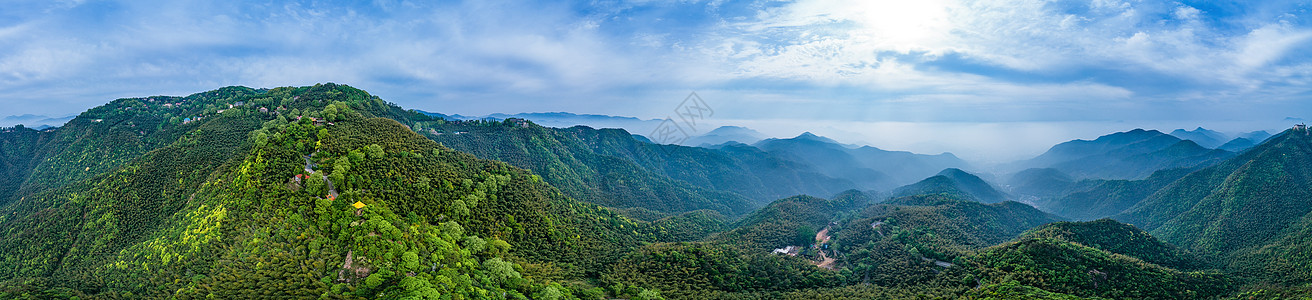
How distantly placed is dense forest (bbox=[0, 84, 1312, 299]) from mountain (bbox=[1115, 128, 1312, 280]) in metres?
0.85

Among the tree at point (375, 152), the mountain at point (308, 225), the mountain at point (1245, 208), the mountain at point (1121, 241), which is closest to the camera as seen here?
the mountain at point (308, 225)

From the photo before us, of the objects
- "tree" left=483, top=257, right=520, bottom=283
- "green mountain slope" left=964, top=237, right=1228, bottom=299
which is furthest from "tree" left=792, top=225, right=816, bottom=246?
"tree" left=483, top=257, right=520, bottom=283

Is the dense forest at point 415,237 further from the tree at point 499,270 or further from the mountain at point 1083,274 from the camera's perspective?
the mountain at point 1083,274

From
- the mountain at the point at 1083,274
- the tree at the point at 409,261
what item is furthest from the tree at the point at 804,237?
the tree at the point at 409,261

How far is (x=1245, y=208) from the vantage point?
136125 millimetres

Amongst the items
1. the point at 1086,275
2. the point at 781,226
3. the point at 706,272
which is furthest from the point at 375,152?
the point at 1086,275

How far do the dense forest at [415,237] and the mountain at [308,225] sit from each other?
1.03ft

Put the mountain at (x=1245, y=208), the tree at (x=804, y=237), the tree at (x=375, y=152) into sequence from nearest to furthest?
the tree at (x=375, y=152) < the mountain at (x=1245, y=208) < the tree at (x=804, y=237)

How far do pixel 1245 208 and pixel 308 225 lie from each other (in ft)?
703

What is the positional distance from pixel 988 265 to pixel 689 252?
5123 centimetres

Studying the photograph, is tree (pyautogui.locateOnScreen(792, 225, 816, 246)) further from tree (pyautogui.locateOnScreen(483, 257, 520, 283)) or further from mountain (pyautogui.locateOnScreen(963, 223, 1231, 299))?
tree (pyautogui.locateOnScreen(483, 257, 520, 283))

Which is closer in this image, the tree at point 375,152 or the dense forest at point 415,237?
the dense forest at point 415,237

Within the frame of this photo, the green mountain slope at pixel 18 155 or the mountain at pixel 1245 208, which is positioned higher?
the green mountain slope at pixel 18 155

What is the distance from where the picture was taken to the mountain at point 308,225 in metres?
53.2
